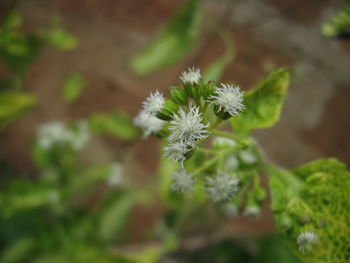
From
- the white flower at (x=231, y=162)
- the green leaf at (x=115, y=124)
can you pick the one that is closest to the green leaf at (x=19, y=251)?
the green leaf at (x=115, y=124)

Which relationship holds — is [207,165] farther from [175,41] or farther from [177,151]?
[175,41]

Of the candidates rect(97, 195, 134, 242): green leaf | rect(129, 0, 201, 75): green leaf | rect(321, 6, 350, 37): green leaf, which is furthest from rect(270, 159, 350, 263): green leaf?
rect(97, 195, 134, 242): green leaf

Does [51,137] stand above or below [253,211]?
above

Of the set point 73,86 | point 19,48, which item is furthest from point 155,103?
point 73,86

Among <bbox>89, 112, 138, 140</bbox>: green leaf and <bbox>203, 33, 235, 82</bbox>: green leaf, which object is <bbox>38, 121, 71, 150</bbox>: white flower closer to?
<bbox>89, 112, 138, 140</bbox>: green leaf

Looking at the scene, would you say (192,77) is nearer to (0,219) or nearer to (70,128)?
(70,128)

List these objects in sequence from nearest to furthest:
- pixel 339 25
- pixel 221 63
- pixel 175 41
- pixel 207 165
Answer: pixel 207 165, pixel 339 25, pixel 221 63, pixel 175 41
